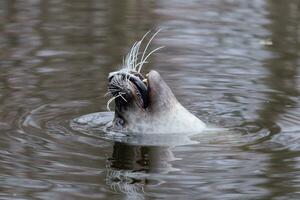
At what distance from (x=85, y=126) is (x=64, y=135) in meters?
0.31

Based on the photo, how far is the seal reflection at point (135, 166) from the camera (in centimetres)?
582

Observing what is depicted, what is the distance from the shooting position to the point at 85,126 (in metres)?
7.21

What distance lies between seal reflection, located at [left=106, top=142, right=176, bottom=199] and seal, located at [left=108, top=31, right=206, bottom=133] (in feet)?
0.98

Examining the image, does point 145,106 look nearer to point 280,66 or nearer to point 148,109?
point 148,109

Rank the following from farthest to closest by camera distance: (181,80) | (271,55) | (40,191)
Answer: (271,55) → (181,80) → (40,191)

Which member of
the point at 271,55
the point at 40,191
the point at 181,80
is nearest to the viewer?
the point at 40,191

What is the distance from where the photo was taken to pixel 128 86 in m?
6.83

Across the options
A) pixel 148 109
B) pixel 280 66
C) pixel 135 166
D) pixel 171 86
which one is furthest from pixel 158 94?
pixel 280 66

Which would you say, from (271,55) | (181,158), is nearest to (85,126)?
(181,158)

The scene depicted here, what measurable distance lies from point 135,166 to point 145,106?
0.78m

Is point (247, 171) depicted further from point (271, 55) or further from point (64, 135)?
point (271, 55)

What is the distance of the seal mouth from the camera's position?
6.81 meters

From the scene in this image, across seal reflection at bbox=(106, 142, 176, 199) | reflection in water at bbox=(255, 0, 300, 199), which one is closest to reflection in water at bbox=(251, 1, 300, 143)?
reflection in water at bbox=(255, 0, 300, 199)

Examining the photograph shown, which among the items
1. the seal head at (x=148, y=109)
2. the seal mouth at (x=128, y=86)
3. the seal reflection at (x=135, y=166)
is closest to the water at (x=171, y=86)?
the seal reflection at (x=135, y=166)
